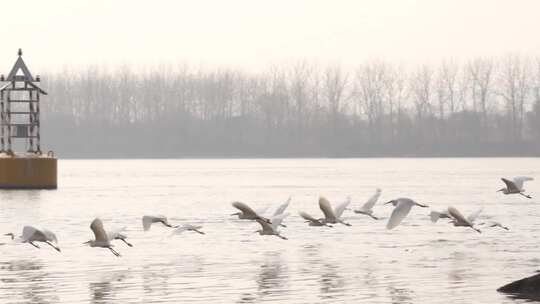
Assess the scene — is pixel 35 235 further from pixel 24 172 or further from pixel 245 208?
pixel 24 172

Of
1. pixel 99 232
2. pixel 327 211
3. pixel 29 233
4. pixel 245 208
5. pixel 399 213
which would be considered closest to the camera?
pixel 245 208

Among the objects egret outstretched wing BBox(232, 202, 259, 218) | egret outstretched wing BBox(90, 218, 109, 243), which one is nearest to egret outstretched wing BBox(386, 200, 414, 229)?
egret outstretched wing BBox(232, 202, 259, 218)

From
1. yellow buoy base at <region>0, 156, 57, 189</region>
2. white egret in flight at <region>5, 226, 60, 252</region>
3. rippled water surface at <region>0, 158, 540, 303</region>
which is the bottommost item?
rippled water surface at <region>0, 158, 540, 303</region>

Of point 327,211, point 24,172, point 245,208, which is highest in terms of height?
point 24,172

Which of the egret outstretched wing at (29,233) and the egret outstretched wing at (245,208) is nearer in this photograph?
the egret outstretched wing at (245,208)

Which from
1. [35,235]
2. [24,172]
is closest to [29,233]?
[35,235]

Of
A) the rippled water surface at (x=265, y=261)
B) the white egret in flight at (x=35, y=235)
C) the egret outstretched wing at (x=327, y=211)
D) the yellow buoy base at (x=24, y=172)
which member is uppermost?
the yellow buoy base at (x=24, y=172)

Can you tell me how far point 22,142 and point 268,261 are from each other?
13731cm

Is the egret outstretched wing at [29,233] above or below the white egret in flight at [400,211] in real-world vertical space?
below

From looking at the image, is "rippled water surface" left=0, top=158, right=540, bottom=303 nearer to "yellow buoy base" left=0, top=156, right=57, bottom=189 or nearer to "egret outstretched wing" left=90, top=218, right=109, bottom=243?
"egret outstretched wing" left=90, top=218, right=109, bottom=243

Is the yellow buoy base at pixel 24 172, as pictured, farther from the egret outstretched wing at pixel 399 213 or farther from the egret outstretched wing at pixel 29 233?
the egret outstretched wing at pixel 399 213

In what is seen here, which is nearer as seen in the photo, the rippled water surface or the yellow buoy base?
the rippled water surface

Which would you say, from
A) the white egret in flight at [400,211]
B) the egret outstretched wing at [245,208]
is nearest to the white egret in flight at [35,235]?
the egret outstretched wing at [245,208]

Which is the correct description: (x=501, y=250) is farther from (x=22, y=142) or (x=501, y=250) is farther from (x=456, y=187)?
(x=22, y=142)
